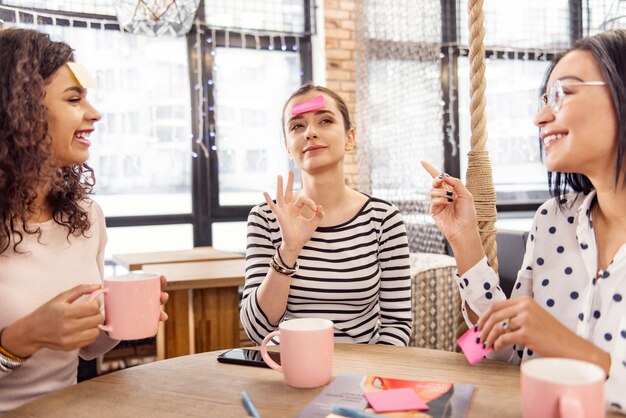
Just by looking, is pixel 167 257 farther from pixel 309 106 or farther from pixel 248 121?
pixel 309 106

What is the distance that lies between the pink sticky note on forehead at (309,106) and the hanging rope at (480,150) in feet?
1.46

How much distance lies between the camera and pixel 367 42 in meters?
4.38

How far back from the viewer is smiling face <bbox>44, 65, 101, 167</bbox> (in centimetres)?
131

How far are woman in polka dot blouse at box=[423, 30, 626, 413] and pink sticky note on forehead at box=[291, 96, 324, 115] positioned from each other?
0.49 metres

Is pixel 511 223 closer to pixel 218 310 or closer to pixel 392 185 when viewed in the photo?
pixel 392 185

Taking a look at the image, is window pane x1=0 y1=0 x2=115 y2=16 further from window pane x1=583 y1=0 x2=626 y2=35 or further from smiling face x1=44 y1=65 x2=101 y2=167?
window pane x1=583 y1=0 x2=626 y2=35

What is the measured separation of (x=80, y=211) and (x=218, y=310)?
1.28m

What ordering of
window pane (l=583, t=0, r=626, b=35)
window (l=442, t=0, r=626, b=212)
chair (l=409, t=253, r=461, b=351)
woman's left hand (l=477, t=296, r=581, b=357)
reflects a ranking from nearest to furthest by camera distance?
woman's left hand (l=477, t=296, r=581, b=357), chair (l=409, t=253, r=461, b=351), window (l=442, t=0, r=626, b=212), window pane (l=583, t=0, r=626, b=35)

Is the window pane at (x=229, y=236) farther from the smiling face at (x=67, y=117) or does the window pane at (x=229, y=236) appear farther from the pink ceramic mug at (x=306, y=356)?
the pink ceramic mug at (x=306, y=356)

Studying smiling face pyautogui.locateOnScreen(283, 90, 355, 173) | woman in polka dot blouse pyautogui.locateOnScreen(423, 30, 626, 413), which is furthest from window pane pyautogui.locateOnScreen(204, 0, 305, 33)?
woman in polka dot blouse pyautogui.locateOnScreen(423, 30, 626, 413)

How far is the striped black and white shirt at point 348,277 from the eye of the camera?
5.00 feet

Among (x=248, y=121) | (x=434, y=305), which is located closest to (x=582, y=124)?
(x=434, y=305)

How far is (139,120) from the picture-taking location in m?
4.09

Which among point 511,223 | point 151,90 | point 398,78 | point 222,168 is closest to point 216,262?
point 222,168
